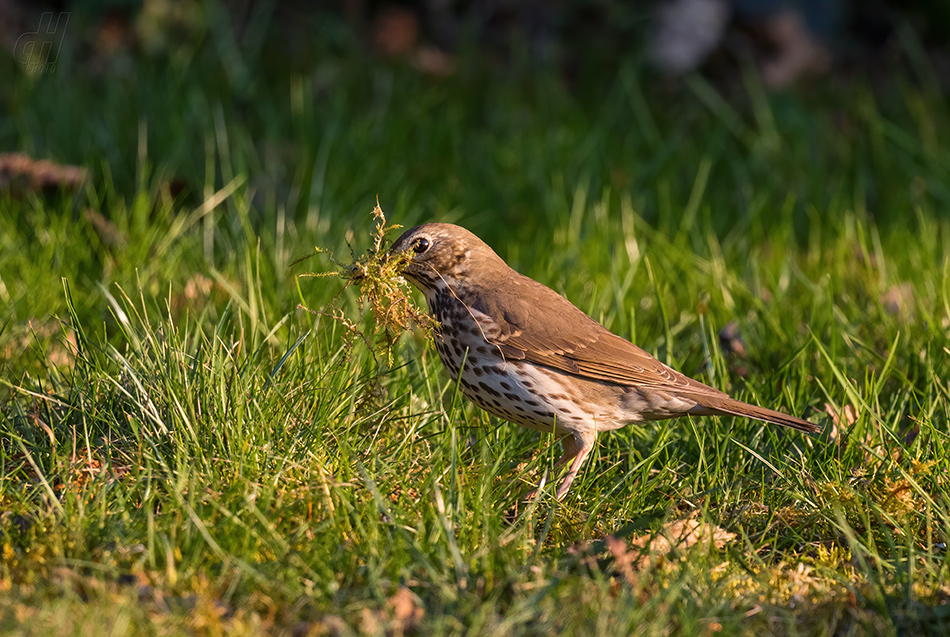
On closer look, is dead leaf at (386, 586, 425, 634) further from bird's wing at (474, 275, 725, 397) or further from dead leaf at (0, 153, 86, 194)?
dead leaf at (0, 153, 86, 194)

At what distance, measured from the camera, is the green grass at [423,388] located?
106 inches

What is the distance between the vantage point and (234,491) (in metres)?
2.90

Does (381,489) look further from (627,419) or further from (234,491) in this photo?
(627,419)

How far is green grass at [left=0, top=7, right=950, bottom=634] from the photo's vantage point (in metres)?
2.68

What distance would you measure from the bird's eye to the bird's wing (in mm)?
275

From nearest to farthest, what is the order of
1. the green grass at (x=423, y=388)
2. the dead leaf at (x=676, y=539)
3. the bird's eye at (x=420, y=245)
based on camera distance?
the green grass at (x=423, y=388)
the dead leaf at (x=676, y=539)
the bird's eye at (x=420, y=245)

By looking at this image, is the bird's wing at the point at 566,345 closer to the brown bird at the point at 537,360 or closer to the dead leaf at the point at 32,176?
the brown bird at the point at 537,360

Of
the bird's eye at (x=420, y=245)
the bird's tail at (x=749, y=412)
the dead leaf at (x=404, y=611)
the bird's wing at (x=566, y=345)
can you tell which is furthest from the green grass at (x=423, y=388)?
the bird's eye at (x=420, y=245)

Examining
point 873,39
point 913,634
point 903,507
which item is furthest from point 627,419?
point 873,39

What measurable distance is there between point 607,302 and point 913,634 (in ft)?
7.56

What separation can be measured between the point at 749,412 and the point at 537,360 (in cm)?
73

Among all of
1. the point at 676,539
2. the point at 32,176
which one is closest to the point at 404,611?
the point at 676,539

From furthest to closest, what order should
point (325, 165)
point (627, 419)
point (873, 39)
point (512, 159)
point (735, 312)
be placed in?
point (873, 39) → point (512, 159) → point (325, 165) → point (735, 312) → point (627, 419)

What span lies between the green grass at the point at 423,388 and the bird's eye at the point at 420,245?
428 millimetres
